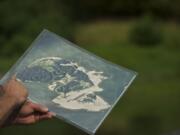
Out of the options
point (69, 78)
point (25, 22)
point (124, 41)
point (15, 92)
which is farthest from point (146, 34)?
point (15, 92)

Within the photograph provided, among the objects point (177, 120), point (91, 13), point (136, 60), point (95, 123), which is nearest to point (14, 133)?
point (177, 120)

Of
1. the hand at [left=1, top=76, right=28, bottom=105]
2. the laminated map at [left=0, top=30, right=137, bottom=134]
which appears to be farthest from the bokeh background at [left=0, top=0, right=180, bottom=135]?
the hand at [left=1, top=76, right=28, bottom=105]

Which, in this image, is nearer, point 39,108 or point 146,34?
point 39,108

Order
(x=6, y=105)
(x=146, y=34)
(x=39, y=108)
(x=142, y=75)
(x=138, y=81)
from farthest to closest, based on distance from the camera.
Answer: (x=146, y=34)
(x=142, y=75)
(x=138, y=81)
(x=39, y=108)
(x=6, y=105)

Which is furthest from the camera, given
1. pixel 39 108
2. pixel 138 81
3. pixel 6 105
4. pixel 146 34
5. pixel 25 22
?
pixel 146 34

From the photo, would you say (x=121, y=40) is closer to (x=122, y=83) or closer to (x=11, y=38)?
(x=11, y=38)

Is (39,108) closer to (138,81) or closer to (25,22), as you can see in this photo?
(138,81)

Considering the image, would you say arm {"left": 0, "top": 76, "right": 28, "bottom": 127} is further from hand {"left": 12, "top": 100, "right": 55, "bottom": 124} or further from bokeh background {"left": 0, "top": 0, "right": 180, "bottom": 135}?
bokeh background {"left": 0, "top": 0, "right": 180, "bottom": 135}
